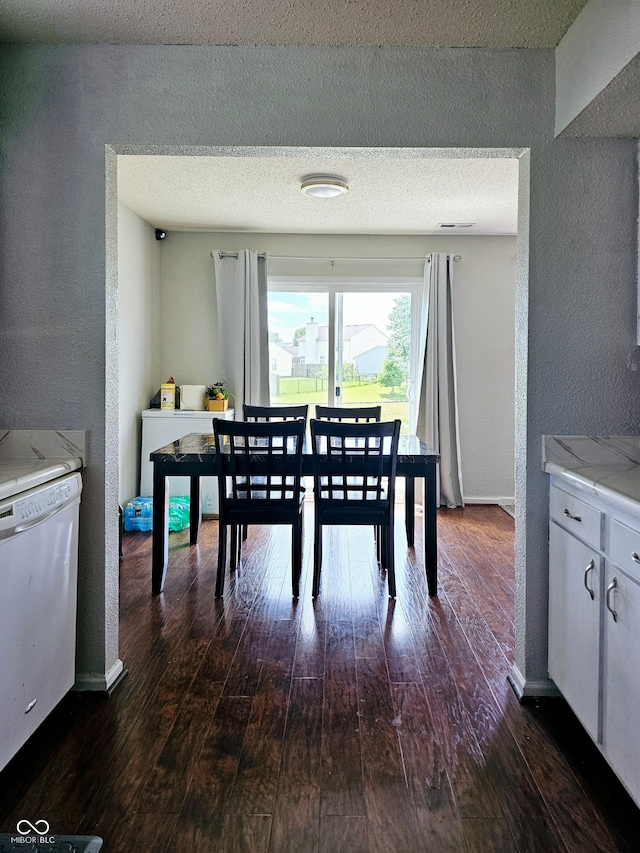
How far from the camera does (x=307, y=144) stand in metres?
2.14

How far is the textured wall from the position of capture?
212 centimetres

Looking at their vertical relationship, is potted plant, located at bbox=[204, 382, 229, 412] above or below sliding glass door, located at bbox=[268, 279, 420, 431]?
below

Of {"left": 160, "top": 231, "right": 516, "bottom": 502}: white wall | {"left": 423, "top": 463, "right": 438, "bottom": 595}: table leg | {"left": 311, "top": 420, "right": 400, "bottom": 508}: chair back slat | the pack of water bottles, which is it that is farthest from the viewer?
{"left": 160, "top": 231, "right": 516, "bottom": 502}: white wall

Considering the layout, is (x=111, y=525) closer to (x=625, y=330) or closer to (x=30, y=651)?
(x=30, y=651)

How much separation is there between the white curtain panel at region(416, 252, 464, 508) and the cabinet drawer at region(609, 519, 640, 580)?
12.5 ft

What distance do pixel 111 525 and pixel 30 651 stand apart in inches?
23.8

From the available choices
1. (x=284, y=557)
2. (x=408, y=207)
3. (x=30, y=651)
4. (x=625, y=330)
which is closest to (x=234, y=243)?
(x=408, y=207)

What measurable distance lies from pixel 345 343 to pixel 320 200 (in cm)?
152

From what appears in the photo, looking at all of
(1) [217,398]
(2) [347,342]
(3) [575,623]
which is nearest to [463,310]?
(2) [347,342]

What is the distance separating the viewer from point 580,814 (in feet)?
5.15

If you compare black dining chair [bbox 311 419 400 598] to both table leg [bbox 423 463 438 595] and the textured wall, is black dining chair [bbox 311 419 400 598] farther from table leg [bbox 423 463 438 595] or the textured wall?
the textured wall

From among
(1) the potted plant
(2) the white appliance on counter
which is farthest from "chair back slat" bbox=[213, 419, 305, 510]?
(1) the potted plant

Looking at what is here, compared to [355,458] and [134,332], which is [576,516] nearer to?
[355,458]

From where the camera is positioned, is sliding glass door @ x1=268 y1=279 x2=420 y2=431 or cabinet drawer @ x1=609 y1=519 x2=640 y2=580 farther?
sliding glass door @ x1=268 y1=279 x2=420 y2=431
